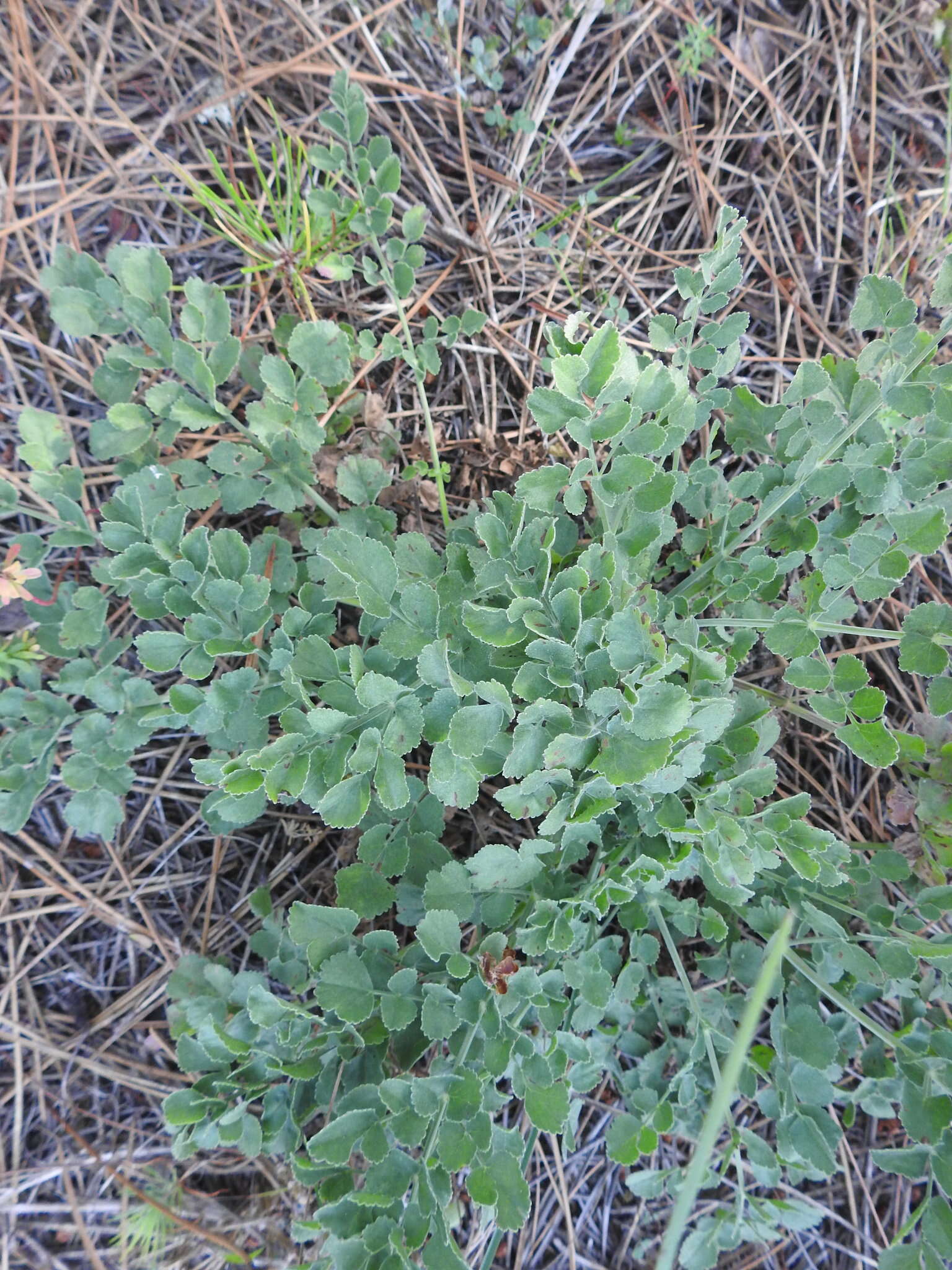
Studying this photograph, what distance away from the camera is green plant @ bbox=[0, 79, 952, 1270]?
1.50m

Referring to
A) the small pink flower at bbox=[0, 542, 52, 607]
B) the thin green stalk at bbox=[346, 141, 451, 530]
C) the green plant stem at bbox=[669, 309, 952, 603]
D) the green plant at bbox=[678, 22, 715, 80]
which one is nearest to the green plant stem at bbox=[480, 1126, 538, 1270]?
the green plant stem at bbox=[669, 309, 952, 603]

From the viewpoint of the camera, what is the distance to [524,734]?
1.44 meters

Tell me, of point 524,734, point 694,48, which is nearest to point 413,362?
point 524,734

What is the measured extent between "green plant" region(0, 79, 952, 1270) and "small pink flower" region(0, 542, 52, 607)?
0.06 meters

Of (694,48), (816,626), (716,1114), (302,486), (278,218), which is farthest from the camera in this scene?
(694,48)

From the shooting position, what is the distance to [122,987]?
2287 millimetres

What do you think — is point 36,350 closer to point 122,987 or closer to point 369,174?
point 369,174

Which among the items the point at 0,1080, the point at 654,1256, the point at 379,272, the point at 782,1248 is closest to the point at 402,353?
the point at 379,272

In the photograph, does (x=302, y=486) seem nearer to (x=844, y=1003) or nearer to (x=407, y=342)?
(x=407, y=342)

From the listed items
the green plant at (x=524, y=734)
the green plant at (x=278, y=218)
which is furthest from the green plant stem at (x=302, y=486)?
the green plant at (x=278, y=218)

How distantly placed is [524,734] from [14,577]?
119 centimetres

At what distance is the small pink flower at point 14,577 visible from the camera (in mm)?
1800

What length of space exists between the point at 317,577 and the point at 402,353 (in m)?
0.59

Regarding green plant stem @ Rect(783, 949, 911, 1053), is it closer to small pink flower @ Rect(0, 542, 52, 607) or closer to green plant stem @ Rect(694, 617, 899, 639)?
green plant stem @ Rect(694, 617, 899, 639)
